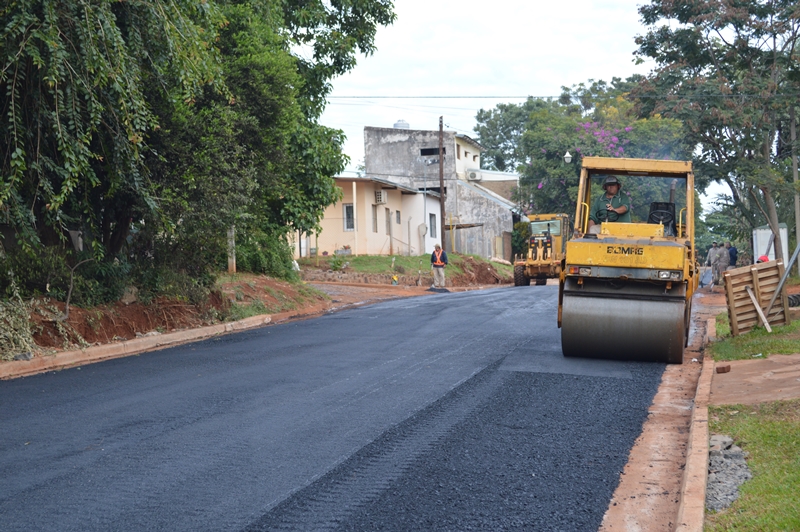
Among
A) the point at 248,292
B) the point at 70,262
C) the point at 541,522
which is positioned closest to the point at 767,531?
the point at 541,522

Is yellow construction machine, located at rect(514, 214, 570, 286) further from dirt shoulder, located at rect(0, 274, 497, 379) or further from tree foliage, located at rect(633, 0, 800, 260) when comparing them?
dirt shoulder, located at rect(0, 274, 497, 379)

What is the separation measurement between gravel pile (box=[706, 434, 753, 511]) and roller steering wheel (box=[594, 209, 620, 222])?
19.6ft

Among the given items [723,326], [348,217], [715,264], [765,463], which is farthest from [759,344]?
[348,217]

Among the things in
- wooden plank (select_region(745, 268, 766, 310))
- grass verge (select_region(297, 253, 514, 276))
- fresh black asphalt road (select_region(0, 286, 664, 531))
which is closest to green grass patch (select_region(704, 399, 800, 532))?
fresh black asphalt road (select_region(0, 286, 664, 531))

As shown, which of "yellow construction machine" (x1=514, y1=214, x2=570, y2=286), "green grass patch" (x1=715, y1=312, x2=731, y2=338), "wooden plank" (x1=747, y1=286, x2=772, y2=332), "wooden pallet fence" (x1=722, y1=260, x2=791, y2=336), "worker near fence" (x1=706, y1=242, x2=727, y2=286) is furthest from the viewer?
"yellow construction machine" (x1=514, y1=214, x2=570, y2=286)

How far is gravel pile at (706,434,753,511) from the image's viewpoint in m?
5.45

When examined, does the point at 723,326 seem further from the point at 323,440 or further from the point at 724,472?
the point at 323,440

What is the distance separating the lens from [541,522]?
508cm

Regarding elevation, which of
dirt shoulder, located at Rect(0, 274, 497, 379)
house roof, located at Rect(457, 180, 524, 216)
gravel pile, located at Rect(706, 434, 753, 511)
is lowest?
gravel pile, located at Rect(706, 434, 753, 511)

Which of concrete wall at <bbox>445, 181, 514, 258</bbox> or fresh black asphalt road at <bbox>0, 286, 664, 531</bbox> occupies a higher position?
concrete wall at <bbox>445, 181, 514, 258</bbox>

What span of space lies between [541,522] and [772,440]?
254 centimetres

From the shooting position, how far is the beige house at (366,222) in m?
39.1

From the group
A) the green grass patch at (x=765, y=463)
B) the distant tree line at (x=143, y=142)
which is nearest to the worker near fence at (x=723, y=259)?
the distant tree line at (x=143, y=142)

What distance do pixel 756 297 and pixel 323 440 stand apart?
879 cm
